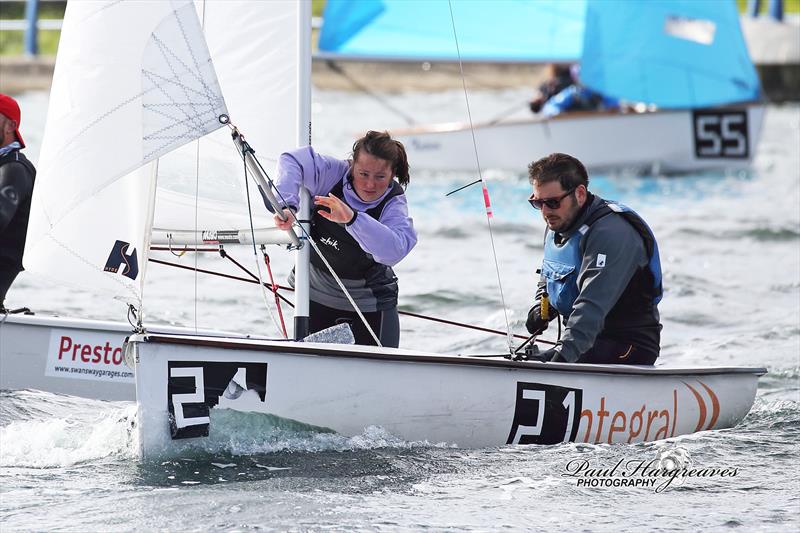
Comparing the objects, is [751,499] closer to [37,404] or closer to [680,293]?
[37,404]

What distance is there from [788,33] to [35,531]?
13.8 meters

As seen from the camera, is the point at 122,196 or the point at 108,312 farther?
the point at 108,312

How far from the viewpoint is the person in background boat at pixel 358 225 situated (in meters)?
3.65

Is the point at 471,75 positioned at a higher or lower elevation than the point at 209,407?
higher

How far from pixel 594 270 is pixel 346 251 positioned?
758mm

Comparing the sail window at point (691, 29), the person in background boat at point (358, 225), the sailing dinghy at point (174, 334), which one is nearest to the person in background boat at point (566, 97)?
the sail window at point (691, 29)

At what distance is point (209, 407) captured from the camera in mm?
3535

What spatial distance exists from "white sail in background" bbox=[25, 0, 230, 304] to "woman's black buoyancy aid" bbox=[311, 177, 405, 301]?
0.60 meters

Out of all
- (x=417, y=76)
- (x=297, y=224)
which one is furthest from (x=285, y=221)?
(x=417, y=76)

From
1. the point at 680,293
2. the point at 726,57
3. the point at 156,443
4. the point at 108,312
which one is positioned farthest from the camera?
the point at 726,57

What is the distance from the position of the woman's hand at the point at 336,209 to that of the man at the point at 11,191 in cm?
144

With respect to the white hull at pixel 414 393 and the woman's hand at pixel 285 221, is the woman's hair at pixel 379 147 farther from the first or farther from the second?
the white hull at pixel 414 393

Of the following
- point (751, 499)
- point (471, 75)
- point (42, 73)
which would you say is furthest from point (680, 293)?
point (42, 73)

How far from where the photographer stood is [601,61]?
424 inches
